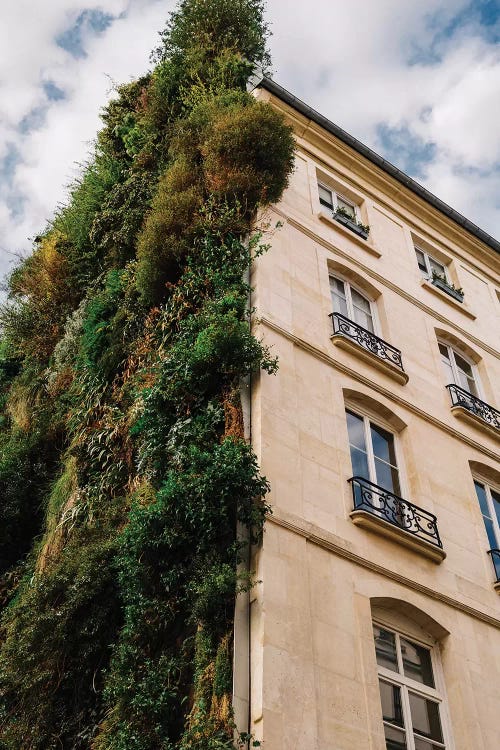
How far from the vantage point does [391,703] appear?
7945 millimetres

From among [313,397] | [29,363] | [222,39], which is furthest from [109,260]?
[313,397]

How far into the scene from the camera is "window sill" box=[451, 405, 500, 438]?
12.3m

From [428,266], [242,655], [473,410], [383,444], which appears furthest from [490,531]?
[428,266]

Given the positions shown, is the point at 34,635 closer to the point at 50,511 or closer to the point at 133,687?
the point at 133,687

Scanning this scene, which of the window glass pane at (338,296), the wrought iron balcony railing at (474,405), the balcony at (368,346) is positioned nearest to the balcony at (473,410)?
the wrought iron balcony railing at (474,405)

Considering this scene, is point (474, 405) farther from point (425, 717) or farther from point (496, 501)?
point (425, 717)

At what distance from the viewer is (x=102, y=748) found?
7074 mm

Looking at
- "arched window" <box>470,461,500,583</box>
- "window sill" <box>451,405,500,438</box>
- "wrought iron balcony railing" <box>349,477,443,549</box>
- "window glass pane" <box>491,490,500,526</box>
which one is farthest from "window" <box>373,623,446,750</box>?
"window sill" <box>451,405,500,438</box>

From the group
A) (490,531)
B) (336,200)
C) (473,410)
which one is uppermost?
(336,200)

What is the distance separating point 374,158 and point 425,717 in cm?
1157

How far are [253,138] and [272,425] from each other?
552cm

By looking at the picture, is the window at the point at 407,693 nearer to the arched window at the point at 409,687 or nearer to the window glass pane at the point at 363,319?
the arched window at the point at 409,687

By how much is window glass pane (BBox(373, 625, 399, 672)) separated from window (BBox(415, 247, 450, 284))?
873 centimetres

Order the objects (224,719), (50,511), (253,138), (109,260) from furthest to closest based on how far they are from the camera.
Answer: (109,260) → (253,138) → (50,511) → (224,719)
